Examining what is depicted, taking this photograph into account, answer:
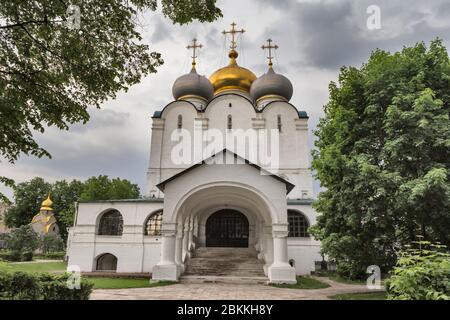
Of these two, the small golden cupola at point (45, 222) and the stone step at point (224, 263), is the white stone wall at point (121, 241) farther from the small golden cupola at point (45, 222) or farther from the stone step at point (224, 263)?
the small golden cupola at point (45, 222)

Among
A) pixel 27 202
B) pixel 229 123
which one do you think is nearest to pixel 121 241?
pixel 229 123

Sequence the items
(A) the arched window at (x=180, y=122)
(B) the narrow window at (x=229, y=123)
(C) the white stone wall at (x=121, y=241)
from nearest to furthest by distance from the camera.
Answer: (C) the white stone wall at (x=121, y=241)
(B) the narrow window at (x=229, y=123)
(A) the arched window at (x=180, y=122)

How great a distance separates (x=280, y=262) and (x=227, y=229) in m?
7.43

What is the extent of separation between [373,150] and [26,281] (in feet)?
33.0

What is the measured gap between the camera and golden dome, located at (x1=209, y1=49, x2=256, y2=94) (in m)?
28.8

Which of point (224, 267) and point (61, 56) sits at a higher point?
point (61, 56)

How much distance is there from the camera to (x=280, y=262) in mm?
13273

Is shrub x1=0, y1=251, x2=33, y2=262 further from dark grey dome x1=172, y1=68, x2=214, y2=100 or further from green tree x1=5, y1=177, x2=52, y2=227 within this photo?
dark grey dome x1=172, y1=68, x2=214, y2=100

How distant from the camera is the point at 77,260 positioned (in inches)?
739

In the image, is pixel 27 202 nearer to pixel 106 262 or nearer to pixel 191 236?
pixel 106 262

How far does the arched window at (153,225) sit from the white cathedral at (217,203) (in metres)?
0.06

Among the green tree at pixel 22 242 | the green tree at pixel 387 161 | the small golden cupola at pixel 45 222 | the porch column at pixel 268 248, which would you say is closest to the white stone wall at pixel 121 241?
the porch column at pixel 268 248

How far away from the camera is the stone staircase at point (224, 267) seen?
13588 millimetres

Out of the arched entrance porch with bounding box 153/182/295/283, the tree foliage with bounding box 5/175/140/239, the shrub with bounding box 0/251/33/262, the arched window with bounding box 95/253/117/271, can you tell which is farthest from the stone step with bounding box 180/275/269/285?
the tree foliage with bounding box 5/175/140/239
